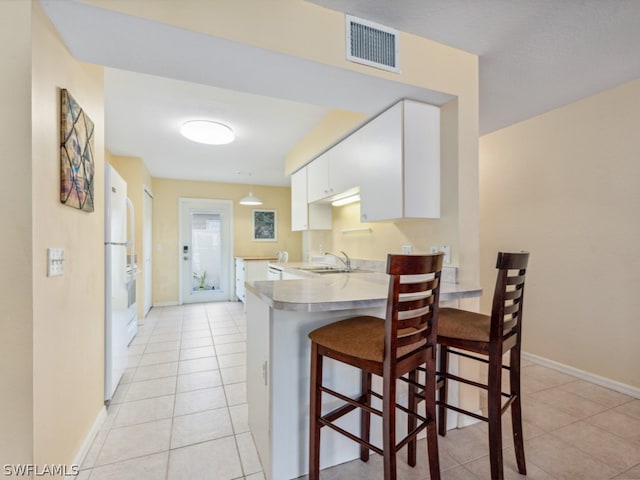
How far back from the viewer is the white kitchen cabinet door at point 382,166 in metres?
1.99

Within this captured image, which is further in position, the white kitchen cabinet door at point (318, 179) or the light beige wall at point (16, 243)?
the white kitchen cabinet door at point (318, 179)

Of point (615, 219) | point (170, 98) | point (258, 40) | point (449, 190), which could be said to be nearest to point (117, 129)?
point (170, 98)

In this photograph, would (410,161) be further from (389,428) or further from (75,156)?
(75,156)

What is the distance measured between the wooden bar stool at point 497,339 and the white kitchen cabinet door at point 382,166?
0.80 meters

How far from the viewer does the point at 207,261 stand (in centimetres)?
604

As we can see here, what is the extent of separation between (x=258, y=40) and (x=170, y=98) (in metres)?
1.56

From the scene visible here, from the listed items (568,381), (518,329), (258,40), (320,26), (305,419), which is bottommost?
(568,381)

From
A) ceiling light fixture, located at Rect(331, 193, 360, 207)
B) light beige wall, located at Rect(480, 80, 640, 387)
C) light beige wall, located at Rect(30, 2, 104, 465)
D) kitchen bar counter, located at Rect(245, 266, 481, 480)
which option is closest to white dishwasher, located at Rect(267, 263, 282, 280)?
ceiling light fixture, located at Rect(331, 193, 360, 207)

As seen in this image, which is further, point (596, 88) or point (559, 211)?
point (559, 211)

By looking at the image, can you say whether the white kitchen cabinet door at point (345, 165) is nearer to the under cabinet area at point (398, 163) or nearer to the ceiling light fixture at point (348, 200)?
the under cabinet area at point (398, 163)

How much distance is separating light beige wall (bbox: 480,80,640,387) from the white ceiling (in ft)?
0.87

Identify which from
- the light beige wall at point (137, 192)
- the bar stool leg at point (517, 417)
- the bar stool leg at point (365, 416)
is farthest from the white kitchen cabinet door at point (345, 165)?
the light beige wall at point (137, 192)

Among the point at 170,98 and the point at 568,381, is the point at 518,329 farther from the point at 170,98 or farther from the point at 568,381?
the point at 170,98

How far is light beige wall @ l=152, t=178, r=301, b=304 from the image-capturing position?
559 cm
